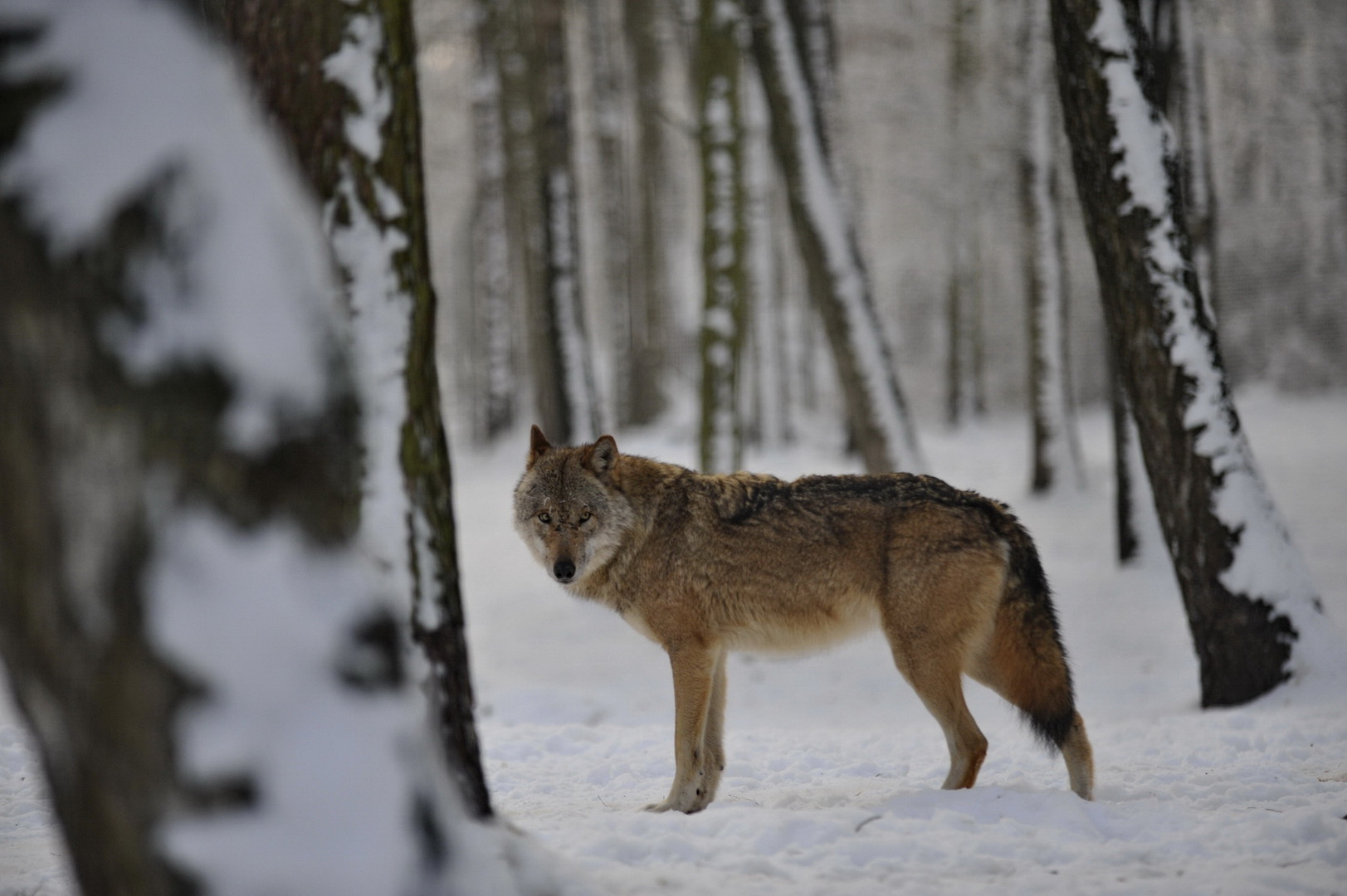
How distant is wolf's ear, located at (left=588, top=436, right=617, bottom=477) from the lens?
5.01 meters

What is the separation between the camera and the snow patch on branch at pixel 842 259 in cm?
911

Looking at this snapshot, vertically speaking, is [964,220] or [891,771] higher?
[964,220]

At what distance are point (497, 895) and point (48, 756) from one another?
1.06 meters

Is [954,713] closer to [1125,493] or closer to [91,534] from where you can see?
[91,534]

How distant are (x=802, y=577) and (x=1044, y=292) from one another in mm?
11222

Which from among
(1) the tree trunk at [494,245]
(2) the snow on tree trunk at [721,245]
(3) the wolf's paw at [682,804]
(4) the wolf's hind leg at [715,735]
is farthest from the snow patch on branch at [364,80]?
(1) the tree trunk at [494,245]

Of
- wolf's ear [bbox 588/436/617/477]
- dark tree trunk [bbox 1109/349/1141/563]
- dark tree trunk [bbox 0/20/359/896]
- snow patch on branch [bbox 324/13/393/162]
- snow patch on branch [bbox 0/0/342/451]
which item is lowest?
dark tree trunk [bbox 1109/349/1141/563]

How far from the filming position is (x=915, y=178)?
28.1 meters

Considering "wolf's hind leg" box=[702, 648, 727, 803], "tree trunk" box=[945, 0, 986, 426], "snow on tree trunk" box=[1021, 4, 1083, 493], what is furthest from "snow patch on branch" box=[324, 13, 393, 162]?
"tree trunk" box=[945, 0, 986, 426]

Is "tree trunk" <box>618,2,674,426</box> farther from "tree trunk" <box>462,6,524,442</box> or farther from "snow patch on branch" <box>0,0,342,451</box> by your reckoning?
"snow patch on branch" <box>0,0,342,451</box>

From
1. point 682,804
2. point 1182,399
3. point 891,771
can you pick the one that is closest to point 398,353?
point 682,804

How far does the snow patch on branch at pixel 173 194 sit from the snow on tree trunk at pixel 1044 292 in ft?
43.6

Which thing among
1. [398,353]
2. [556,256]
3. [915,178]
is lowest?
[398,353]

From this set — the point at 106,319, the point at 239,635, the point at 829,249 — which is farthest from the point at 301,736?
the point at 829,249
